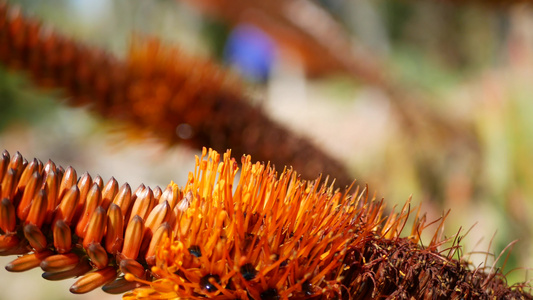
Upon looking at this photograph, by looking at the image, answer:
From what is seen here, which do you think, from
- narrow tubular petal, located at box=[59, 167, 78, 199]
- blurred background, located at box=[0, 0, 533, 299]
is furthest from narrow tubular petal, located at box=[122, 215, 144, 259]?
blurred background, located at box=[0, 0, 533, 299]

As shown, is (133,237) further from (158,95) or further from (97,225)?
(158,95)

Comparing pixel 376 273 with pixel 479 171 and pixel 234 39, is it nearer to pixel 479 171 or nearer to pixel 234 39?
pixel 479 171

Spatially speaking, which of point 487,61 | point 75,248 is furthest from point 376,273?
point 487,61

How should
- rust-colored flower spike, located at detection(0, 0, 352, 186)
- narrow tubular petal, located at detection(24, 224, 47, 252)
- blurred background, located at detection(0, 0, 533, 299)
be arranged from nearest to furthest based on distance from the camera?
narrow tubular petal, located at detection(24, 224, 47, 252) → rust-colored flower spike, located at detection(0, 0, 352, 186) → blurred background, located at detection(0, 0, 533, 299)

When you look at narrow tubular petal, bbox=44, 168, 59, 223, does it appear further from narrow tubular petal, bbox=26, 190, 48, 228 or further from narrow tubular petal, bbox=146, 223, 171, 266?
narrow tubular petal, bbox=146, 223, 171, 266

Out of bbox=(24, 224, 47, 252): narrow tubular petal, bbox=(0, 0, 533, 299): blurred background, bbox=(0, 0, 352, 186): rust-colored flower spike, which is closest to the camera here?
bbox=(24, 224, 47, 252): narrow tubular petal

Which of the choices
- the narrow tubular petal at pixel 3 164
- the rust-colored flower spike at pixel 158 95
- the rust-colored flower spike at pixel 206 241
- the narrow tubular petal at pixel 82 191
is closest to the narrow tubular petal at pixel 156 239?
the rust-colored flower spike at pixel 206 241

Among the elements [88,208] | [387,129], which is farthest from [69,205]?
[387,129]
